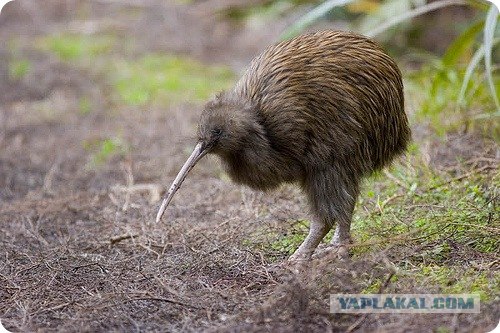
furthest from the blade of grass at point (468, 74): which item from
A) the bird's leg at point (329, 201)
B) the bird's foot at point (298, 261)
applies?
the bird's foot at point (298, 261)

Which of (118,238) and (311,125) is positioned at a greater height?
(311,125)

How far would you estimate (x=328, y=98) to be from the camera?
4102 mm

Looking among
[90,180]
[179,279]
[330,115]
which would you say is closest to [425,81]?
[90,180]

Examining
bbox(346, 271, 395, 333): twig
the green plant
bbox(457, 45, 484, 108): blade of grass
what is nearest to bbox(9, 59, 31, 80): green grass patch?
the green plant

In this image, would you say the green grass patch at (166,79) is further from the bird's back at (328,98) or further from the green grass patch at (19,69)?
the bird's back at (328,98)

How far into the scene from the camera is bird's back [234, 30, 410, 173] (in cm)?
409

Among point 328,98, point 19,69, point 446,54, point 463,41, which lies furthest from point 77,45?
point 328,98

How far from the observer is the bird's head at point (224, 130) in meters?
4.05

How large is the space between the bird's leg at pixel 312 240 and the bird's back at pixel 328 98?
332 millimetres

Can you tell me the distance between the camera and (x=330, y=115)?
409 cm

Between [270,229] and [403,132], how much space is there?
919mm

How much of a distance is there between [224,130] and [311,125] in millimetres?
423

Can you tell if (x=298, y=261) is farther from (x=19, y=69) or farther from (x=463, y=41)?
(x=19, y=69)

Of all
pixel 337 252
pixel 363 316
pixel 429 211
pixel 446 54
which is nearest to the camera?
pixel 363 316
